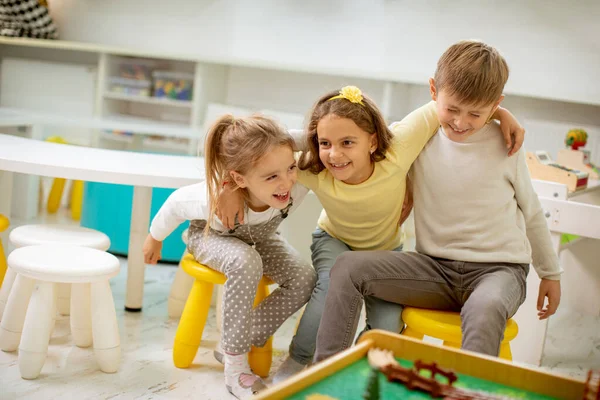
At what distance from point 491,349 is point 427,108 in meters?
0.69

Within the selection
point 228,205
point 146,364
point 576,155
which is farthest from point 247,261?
Answer: point 576,155

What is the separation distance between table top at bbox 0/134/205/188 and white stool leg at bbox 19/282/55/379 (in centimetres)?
39

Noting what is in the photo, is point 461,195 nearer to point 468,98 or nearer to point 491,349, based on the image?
point 468,98

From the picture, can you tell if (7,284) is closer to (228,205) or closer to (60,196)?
(228,205)

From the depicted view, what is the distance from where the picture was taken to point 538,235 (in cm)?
183

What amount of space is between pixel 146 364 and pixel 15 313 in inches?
15.6

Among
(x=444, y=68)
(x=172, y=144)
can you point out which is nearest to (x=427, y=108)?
(x=444, y=68)

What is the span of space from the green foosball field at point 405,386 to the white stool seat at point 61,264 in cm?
95

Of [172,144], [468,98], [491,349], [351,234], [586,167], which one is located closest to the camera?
[491,349]

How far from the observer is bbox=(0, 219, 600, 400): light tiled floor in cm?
190

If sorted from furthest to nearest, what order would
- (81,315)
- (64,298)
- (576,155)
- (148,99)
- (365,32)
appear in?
(148,99) → (365,32) → (576,155) → (64,298) → (81,315)

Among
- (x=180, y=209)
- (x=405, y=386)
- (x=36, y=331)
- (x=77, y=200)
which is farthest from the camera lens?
(x=77, y=200)

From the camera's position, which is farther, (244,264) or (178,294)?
(178,294)

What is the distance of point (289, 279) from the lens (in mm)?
1996
